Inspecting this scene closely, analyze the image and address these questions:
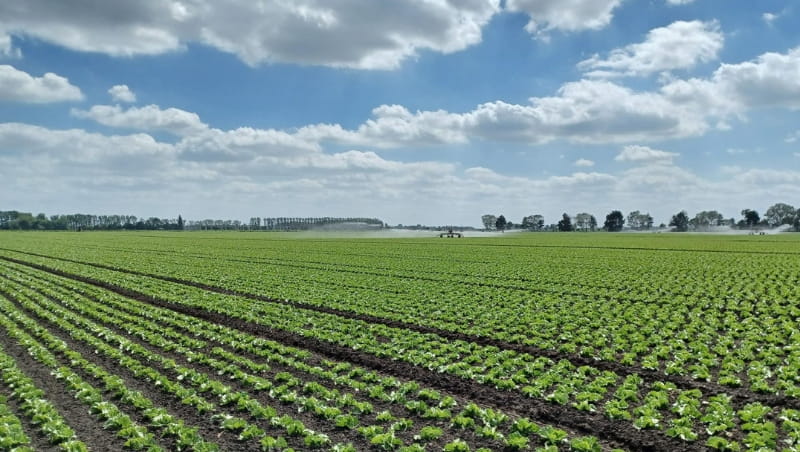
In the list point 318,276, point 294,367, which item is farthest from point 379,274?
point 294,367

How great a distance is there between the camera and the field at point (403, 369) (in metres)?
10.4

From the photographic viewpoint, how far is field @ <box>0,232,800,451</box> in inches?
411

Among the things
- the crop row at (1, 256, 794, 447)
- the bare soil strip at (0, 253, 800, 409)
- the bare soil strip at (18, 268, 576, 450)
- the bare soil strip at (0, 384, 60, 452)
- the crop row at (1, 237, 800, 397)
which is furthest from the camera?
the crop row at (1, 237, 800, 397)

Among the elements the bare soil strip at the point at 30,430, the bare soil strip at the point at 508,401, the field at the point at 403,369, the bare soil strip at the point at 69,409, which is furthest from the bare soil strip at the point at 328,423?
the bare soil strip at the point at 30,430

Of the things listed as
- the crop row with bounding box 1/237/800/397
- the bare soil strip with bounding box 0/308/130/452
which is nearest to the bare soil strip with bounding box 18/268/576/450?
the bare soil strip with bounding box 0/308/130/452

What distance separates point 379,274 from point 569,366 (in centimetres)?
2608

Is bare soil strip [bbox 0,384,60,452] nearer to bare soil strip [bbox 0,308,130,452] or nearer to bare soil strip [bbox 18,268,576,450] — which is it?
bare soil strip [bbox 0,308,130,452]

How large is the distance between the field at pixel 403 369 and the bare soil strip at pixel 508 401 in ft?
0.16

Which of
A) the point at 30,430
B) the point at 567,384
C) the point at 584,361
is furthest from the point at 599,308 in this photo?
the point at 30,430

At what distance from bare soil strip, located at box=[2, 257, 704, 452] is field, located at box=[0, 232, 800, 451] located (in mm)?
48

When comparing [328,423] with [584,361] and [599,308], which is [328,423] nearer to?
[584,361]

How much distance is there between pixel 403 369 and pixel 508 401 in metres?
3.48

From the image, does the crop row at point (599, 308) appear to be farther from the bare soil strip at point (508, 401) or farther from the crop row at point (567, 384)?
the bare soil strip at point (508, 401)

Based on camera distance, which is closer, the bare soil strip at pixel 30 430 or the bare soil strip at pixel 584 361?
the bare soil strip at pixel 30 430
